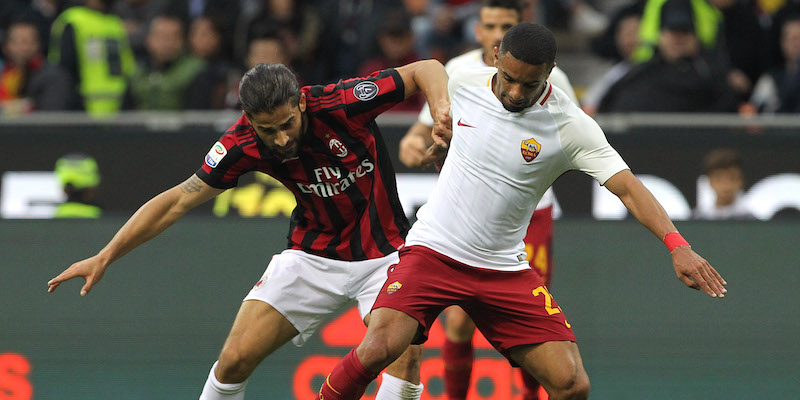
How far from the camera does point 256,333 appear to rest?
241 inches

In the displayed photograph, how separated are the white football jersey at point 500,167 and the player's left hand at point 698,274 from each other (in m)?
0.54

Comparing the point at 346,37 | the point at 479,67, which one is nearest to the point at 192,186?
the point at 479,67

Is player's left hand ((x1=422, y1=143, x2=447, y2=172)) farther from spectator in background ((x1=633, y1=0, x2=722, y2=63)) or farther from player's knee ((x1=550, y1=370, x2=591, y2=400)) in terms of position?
spectator in background ((x1=633, y1=0, x2=722, y2=63))

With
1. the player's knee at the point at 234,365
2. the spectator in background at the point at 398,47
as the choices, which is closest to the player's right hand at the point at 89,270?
the player's knee at the point at 234,365

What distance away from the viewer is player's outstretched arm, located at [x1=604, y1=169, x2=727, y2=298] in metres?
5.16

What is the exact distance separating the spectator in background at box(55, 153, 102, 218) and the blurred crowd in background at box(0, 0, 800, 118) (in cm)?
147

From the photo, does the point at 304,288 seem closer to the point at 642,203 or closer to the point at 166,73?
the point at 642,203

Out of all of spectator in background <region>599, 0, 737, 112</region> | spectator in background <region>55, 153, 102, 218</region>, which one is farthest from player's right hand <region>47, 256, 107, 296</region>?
spectator in background <region>599, 0, 737, 112</region>

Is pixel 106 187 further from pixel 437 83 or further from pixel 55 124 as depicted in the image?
pixel 437 83

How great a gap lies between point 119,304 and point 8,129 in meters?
2.03

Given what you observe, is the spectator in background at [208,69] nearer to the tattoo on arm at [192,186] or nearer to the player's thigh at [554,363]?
the tattoo on arm at [192,186]

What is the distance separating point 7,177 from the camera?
9141 mm

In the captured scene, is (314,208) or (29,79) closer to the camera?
(314,208)

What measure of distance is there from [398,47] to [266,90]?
194 inches
